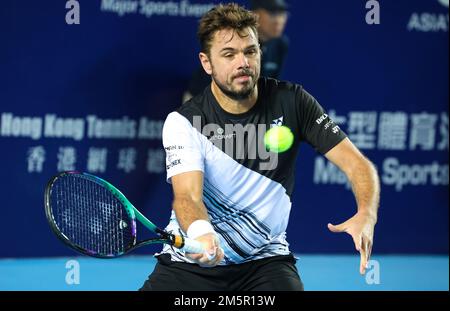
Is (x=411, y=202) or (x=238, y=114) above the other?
(x=238, y=114)

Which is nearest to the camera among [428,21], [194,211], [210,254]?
[210,254]

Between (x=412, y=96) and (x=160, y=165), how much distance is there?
250cm

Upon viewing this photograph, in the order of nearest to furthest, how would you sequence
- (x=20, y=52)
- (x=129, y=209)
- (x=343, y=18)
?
1. (x=129, y=209)
2. (x=20, y=52)
3. (x=343, y=18)

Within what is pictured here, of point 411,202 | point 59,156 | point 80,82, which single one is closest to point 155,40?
point 80,82

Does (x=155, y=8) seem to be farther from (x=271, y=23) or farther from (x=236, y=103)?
(x=236, y=103)

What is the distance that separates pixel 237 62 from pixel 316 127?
57 centimetres

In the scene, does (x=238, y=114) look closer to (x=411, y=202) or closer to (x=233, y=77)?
(x=233, y=77)

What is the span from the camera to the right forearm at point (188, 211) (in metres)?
4.90

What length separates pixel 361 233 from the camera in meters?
4.71

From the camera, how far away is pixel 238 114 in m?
5.25

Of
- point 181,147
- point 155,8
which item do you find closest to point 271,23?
point 155,8

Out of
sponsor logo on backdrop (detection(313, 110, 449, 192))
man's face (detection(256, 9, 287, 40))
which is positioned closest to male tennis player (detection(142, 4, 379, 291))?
man's face (detection(256, 9, 287, 40))

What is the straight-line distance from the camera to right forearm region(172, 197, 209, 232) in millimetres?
4898

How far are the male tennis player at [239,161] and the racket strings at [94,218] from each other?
30 cm
